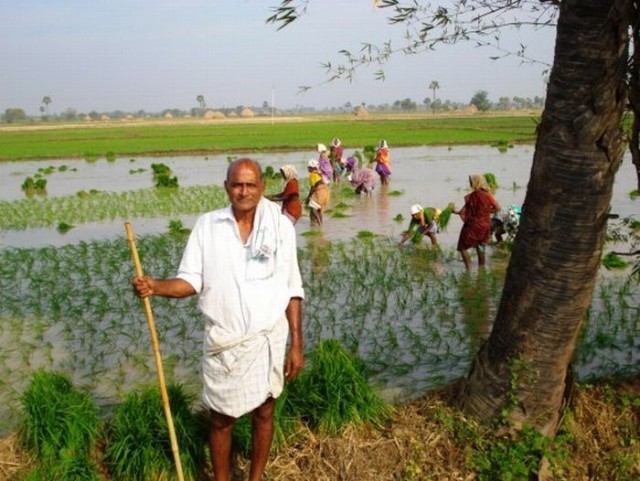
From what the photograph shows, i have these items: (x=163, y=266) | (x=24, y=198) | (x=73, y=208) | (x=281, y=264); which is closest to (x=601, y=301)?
(x=281, y=264)

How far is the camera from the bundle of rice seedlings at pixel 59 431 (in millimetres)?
3275

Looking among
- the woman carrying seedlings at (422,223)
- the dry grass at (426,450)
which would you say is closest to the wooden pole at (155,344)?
the dry grass at (426,450)

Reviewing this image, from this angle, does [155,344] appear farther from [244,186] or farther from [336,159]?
[336,159]

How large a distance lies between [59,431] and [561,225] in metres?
2.78

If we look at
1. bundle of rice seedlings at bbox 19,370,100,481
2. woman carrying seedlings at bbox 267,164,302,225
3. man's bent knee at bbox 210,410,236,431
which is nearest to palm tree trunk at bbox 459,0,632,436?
man's bent knee at bbox 210,410,236,431

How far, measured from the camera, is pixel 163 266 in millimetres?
8656

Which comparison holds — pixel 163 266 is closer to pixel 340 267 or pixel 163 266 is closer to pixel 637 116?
pixel 340 267

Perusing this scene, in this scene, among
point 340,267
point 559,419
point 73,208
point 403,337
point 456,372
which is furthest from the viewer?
point 73,208

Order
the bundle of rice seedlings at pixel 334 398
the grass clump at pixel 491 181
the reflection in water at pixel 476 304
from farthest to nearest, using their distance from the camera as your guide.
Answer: the grass clump at pixel 491 181 → the reflection in water at pixel 476 304 → the bundle of rice seedlings at pixel 334 398

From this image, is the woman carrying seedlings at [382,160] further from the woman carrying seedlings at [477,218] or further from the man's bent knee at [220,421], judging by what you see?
the man's bent knee at [220,421]

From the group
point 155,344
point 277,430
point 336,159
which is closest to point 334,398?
point 277,430

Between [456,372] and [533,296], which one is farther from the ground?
[533,296]

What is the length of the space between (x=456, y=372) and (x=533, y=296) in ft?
5.83

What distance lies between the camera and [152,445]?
3.38 meters
